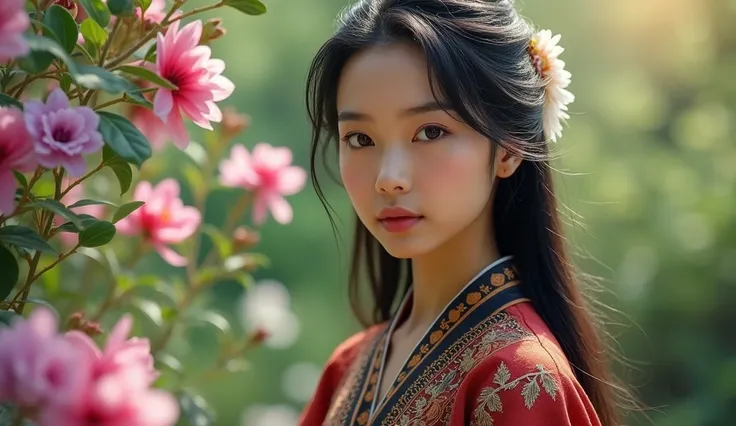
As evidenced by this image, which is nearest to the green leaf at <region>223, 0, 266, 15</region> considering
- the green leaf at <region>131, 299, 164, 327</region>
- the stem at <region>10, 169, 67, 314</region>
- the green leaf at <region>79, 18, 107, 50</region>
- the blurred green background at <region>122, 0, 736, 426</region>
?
the green leaf at <region>79, 18, 107, 50</region>

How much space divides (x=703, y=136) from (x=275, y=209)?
1.44 meters

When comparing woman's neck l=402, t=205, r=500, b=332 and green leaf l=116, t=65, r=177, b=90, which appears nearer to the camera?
green leaf l=116, t=65, r=177, b=90

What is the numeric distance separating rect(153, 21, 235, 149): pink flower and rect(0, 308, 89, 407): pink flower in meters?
0.35

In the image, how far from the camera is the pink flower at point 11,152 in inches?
30.6

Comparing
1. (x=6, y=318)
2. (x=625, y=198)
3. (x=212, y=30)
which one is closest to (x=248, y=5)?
(x=212, y=30)

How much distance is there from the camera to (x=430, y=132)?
119cm

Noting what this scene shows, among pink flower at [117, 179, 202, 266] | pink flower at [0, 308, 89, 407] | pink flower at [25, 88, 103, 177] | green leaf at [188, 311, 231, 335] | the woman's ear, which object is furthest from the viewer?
green leaf at [188, 311, 231, 335]

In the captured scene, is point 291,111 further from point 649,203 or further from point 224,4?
point 224,4

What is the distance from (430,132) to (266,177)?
0.48 m

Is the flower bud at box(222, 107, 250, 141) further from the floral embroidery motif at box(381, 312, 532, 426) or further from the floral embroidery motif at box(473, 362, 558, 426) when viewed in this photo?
the floral embroidery motif at box(473, 362, 558, 426)

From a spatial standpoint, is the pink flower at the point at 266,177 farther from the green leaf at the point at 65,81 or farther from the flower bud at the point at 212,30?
the green leaf at the point at 65,81

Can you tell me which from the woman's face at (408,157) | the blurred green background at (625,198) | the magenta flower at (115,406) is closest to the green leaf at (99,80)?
the magenta flower at (115,406)

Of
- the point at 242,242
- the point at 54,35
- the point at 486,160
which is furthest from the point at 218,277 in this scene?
the point at 54,35

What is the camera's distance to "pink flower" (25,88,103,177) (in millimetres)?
774
